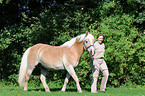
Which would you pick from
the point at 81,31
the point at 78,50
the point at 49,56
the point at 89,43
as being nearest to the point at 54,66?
the point at 49,56

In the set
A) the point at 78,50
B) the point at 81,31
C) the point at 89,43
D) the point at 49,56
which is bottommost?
the point at 49,56

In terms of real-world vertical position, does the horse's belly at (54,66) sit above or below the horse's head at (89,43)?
below

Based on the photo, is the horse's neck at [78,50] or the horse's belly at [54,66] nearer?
the horse's neck at [78,50]

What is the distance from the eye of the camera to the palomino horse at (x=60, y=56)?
8.98m

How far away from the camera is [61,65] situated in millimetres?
9234

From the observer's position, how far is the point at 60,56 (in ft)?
30.3

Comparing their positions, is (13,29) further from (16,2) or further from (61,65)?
(61,65)

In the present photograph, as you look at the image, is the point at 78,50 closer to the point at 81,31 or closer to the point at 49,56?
the point at 49,56

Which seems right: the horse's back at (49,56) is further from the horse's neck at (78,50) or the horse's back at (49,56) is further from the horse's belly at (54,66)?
the horse's neck at (78,50)

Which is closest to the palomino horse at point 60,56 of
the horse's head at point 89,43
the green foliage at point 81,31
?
the horse's head at point 89,43

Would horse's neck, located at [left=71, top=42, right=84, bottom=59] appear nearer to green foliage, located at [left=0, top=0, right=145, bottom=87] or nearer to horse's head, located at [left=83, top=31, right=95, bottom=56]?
horse's head, located at [left=83, top=31, right=95, bottom=56]

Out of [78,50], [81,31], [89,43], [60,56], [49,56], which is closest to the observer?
[89,43]

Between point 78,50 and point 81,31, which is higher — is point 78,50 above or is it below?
below

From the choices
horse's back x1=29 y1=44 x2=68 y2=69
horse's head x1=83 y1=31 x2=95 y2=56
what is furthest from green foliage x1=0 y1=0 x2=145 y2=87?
horse's head x1=83 y1=31 x2=95 y2=56
